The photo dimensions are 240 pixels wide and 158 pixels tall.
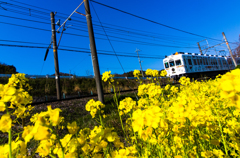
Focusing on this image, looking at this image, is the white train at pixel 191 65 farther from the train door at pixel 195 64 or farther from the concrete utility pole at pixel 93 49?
the concrete utility pole at pixel 93 49

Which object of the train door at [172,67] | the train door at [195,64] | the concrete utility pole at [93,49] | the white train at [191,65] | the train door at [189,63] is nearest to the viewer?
the concrete utility pole at [93,49]

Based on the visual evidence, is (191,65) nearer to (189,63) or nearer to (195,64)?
(189,63)

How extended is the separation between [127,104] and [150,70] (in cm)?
176

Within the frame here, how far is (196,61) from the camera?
15234 mm

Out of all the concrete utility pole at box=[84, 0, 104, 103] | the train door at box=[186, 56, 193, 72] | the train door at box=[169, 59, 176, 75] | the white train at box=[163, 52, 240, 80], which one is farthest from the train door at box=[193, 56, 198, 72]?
the concrete utility pole at box=[84, 0, 104, 103]

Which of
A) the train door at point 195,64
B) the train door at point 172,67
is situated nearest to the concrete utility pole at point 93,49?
the train door at point 172,67

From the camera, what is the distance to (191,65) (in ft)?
47.6

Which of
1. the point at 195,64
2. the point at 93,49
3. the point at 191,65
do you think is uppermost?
the point at 195,64

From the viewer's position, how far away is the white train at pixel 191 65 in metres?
13.9

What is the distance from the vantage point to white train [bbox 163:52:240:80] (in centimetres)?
1386

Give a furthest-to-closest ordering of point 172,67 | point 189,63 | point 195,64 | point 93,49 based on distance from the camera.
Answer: point 195,64 < point 172,67 < point 189,63 < point 93,49

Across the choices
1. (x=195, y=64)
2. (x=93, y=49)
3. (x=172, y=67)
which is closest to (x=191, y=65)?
(x=195, y=64)

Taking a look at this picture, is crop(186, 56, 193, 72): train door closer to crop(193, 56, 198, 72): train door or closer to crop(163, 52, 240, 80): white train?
crop(163, 52, 240, 80): white train

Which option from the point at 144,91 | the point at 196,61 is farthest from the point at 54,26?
the point at 196,61
